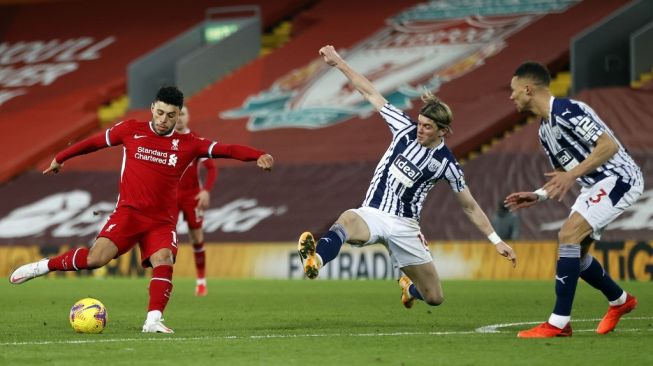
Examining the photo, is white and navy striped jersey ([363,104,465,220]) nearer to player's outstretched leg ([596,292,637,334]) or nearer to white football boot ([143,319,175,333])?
player's outstretched leg ([596,292,637,334])

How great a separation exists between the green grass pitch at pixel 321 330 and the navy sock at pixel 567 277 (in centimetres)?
25

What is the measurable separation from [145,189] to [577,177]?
3636 mm

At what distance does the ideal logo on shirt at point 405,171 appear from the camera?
11398 millimetres

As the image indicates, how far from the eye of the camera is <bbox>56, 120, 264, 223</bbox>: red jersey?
11.1 meters

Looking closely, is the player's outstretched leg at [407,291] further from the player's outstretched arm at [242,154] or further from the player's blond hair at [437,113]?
the player's outstretched arm at [242,154]

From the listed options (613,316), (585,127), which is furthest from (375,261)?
(585,127)

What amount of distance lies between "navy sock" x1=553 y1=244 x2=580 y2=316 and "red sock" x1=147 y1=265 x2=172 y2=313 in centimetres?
308

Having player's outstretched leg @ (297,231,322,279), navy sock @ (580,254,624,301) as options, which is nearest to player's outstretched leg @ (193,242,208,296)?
player's outstretched leg @ (297,231,322,279)

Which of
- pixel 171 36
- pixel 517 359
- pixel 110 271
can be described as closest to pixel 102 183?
pixel 110 271

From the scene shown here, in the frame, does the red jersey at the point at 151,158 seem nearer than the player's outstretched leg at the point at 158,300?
No

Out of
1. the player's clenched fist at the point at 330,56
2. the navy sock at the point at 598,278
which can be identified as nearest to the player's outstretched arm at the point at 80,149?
the player's clenched fist at the point at 330,56

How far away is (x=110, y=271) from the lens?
83.5ft

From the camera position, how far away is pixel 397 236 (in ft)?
37.6

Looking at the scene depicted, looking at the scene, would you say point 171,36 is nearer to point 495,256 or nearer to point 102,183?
point 102,183
